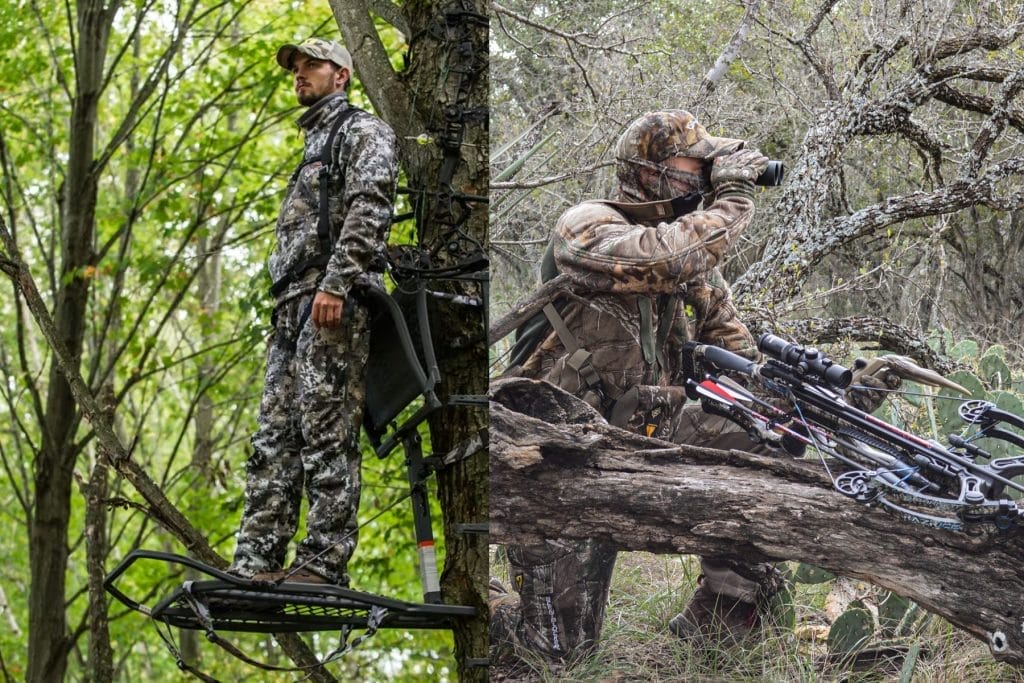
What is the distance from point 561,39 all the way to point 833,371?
132 cm

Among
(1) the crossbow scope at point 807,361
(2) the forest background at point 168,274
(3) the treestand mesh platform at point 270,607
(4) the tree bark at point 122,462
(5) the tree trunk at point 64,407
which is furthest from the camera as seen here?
(5) the tree trunk at point 64,407

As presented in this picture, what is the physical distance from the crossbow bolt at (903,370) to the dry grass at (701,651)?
24.4 inches

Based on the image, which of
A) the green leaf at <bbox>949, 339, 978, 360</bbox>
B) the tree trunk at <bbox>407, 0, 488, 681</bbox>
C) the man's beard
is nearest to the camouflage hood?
the tree trunk at <bbox>407, 0, 488, 681</bbox>

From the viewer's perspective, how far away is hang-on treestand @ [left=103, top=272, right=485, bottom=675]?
3250mm

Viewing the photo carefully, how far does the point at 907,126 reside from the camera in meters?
3.72

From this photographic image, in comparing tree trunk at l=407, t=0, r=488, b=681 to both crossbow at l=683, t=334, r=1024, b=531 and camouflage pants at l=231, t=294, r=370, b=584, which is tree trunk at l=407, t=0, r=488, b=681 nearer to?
camouflage pants at l=231, t=294, r=370, b=584

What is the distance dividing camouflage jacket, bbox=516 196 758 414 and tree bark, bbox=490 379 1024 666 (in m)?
0.16

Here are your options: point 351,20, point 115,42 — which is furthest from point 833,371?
point 115,42

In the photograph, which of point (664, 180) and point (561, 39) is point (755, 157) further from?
point (561, 39)

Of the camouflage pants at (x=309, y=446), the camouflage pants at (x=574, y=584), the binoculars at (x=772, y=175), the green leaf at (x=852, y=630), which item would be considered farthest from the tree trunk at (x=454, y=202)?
the green leaf at (x=852, y=630)

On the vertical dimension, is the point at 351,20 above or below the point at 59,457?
Result: above

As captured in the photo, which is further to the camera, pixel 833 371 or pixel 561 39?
pixel 561 39

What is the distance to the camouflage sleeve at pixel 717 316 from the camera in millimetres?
3742

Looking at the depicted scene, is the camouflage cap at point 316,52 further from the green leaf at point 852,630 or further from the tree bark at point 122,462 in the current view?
the green leaf at point 852,630
